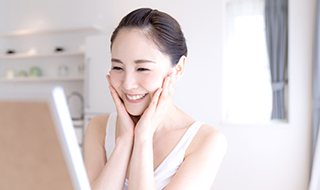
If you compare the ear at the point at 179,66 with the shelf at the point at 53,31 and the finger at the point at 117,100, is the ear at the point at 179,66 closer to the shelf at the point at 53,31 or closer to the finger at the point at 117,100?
the finger at the point at 117,100

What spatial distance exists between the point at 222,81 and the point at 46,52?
101 inches

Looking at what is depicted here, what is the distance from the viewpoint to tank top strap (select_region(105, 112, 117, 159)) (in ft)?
3.38

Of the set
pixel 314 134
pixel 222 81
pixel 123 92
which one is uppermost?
pixel 123 92

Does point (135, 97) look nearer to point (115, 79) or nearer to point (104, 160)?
point (115, 79)

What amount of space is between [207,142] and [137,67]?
292mm

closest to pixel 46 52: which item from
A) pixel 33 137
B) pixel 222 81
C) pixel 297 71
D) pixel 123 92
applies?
pixel 222 81

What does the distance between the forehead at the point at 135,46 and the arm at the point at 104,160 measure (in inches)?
9.4

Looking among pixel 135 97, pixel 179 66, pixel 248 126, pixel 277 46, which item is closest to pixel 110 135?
pixel 135 97

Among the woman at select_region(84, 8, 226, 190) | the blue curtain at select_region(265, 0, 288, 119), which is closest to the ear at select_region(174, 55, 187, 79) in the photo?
the woman at select_region(84, 8, 226, 190)

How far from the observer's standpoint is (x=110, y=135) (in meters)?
1.06

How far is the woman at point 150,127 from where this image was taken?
844 mm

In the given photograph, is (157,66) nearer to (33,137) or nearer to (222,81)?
(33,137)

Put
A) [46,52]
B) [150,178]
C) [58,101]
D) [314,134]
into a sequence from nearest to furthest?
1. [58,101]
2. [150,178]
3. [314,134]
4. [46,52]

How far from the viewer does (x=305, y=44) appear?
3109 mm
